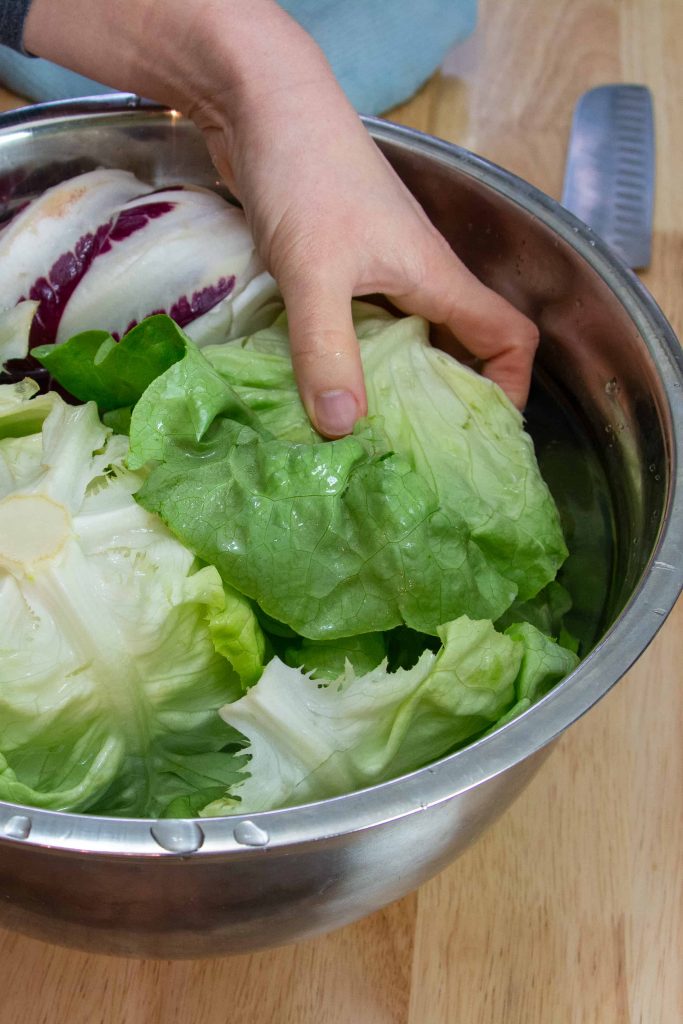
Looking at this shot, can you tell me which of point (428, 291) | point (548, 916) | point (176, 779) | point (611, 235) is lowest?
point (548, 916)

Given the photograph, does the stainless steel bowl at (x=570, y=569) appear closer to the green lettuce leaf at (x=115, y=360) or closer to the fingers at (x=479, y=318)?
the fingers at (x=479, y=318)

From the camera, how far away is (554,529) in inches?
36.8

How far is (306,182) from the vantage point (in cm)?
98

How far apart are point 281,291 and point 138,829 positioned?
1.87ft

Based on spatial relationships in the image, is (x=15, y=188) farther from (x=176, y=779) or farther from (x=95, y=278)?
(x=176, y=779)

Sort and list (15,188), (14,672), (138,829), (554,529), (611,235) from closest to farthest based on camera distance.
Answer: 1. (138,829)
2. (14,672)
3. (554,529)
4. (15,188)
5. (611,235)

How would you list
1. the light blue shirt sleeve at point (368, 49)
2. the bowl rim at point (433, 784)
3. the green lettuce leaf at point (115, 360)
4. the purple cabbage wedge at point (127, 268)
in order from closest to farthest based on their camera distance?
the bowl rim at point (433, 784), the green lettuce leaf at point (115, 360), the purple cabbage wedge at point (127, 268), the light blue shirt sleeve at point (368, 49)

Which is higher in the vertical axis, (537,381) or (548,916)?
(537,381)

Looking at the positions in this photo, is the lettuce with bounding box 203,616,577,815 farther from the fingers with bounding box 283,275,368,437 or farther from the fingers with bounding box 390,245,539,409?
the fingers with bounding box 390,245,539,409

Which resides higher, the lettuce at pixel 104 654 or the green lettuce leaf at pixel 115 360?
the green lettuce leaf at pixel 115 360

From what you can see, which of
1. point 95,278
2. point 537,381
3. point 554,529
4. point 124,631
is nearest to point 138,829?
point 124,631

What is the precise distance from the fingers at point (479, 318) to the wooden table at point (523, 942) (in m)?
0.36

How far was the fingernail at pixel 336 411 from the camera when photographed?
2.92 ft

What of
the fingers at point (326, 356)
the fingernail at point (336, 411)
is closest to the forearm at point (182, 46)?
the fingers at point (326, 356)
